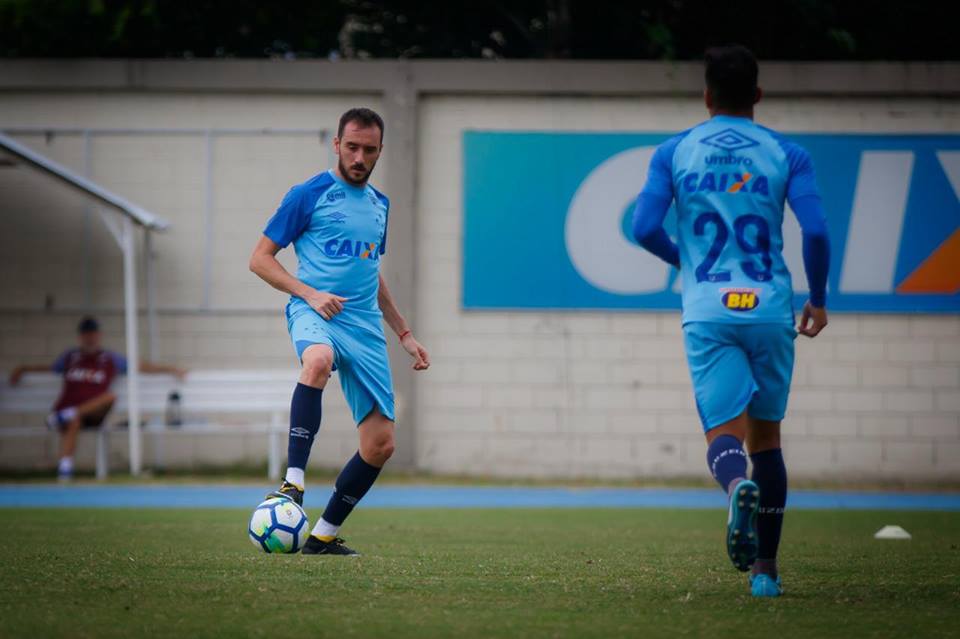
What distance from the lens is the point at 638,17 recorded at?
19.6 meters

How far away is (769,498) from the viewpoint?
5691mm

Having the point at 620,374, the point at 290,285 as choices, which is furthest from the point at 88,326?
the point at 290,285

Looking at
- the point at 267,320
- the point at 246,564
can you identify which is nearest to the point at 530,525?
the point at 246,564

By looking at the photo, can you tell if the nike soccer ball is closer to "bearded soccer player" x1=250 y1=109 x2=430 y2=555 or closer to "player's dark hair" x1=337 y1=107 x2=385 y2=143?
"bearded soccer player" x1=250 y1=109 x2=430 y2=555

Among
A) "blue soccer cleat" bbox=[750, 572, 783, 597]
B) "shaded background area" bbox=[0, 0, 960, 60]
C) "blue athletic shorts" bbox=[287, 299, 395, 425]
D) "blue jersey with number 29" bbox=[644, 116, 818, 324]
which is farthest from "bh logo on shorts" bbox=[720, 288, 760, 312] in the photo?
"shaded background area" bbox=[0, 0, 960, 60]

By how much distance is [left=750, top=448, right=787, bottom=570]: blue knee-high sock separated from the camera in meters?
5.66

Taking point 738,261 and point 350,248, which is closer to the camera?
point 738,261

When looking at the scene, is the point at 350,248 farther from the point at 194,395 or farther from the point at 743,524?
the point at 194,395

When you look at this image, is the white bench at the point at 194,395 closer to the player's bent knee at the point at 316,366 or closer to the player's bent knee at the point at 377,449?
the player's bent knee at the point at 377,449

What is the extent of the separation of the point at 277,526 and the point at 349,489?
0.74 meters

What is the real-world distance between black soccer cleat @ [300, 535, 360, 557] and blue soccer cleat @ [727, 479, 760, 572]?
2593 millimetres

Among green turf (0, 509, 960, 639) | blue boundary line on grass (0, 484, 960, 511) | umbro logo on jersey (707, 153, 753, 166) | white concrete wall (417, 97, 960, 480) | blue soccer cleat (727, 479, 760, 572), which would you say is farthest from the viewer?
white concrete wall (417, 97, 960, 480)

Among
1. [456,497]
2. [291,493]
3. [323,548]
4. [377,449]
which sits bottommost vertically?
[456,497]

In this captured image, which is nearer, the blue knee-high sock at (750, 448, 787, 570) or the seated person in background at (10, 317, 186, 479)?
the blue knee-high sock at (750, 448, 787, 570)
